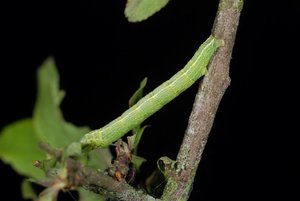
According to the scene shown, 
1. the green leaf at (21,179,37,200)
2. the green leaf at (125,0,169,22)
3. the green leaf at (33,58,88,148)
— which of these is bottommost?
the green leaf at (21,179,37,200)

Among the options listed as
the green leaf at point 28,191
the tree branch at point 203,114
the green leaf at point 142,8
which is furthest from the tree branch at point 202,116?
the green leaf at point 28,191

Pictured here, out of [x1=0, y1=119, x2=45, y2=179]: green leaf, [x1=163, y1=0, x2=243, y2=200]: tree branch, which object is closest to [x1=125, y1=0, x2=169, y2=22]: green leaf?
[x1=163, y1=0, x2=243, y2=200]: tree branch

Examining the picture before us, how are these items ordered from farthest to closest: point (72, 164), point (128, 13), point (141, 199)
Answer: point (128, 13) → point (141, 199) → point (72, 164)

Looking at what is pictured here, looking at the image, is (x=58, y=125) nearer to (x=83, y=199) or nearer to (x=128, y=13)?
(x=83, y=199)

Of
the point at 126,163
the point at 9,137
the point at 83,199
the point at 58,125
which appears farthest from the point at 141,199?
the point at 9,137

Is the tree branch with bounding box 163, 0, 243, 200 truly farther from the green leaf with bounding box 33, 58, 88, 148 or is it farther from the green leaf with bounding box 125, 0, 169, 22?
the green leaf with bounding box 33, 58, 88, 148

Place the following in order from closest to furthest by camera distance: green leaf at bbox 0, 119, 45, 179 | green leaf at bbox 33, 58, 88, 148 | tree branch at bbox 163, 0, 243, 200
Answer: tree branch at bbox 163, 0, 243, 200
green leaf at bbox 33, 58, 88, 148
green leaf at bbox 0, 119, 45, 179
